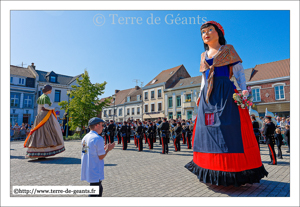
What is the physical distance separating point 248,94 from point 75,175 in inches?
190

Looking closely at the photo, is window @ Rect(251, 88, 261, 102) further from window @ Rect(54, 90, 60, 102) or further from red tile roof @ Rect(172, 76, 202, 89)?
window @ Rect(54, 90, 60, 102)

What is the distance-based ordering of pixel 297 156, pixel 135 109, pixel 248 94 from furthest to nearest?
1. pixel 135 109
2. pixel 248 94
3. pixel 297 156

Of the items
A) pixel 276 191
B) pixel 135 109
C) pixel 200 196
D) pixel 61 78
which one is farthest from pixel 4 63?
pixel 135 109

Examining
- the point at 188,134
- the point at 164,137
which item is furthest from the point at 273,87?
the point at 164,137

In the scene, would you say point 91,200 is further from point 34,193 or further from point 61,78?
point 61,78

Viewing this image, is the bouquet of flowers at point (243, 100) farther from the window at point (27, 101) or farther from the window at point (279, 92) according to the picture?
the window at point (27, 101)

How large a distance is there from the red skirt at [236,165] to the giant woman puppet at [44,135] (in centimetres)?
615

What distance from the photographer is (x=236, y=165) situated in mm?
3623

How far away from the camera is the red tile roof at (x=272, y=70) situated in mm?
21031

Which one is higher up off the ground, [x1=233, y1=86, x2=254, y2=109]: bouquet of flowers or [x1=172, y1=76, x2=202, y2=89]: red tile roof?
[x1=172, y1=76, x2=202, y2=89]: red tile roof

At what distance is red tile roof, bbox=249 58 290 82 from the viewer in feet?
69.0

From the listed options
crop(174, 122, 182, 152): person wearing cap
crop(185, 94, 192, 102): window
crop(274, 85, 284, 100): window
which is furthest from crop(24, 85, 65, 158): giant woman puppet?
crop(185, 94, 192, 102): window

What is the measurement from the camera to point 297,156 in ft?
11.9

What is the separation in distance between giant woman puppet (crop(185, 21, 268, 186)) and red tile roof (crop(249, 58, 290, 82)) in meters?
20.8
